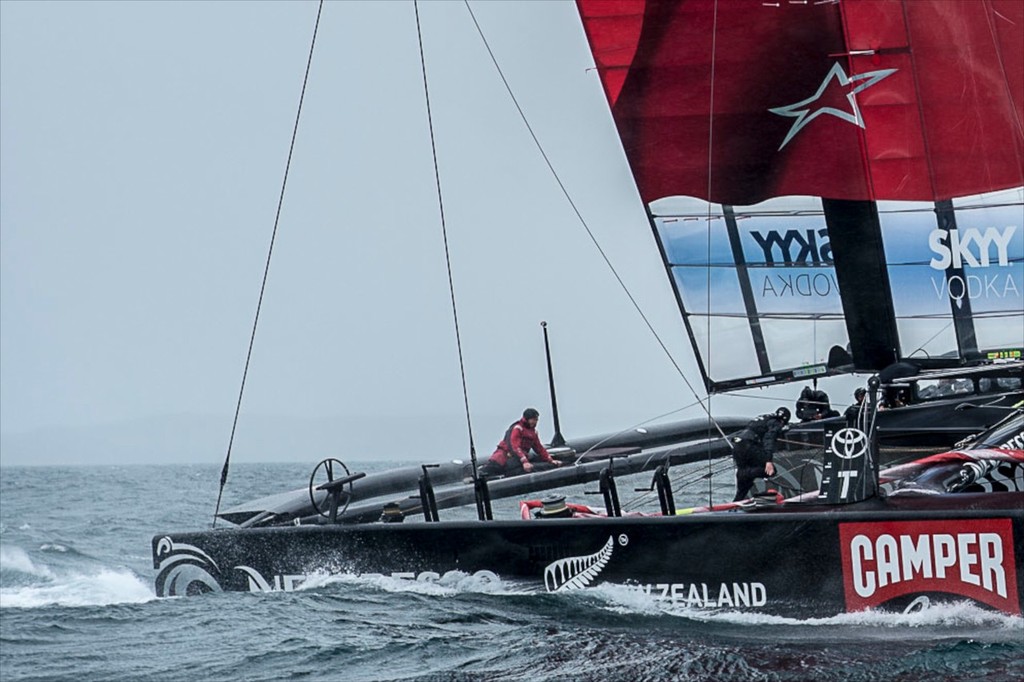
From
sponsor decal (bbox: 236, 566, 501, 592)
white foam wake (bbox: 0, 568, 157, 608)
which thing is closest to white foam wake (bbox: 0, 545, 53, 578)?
white foam wake (bbox: 0, 568, 157, 608)

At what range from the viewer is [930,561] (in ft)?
24.0

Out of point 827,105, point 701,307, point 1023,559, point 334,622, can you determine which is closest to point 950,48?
point 827,105

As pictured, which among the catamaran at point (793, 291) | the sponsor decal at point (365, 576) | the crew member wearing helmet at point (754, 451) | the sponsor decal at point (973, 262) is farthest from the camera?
the sponsor decal at point (973, 262)

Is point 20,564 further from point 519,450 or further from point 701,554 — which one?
point 701,554

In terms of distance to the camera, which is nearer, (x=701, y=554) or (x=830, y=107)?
(x=701, y=554)

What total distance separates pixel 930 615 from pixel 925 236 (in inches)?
124

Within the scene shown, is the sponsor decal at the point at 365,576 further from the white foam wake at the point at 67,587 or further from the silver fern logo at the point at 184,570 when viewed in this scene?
the white foam wake at the point at 67,587

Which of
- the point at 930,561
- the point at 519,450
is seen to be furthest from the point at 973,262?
the point at 519,450

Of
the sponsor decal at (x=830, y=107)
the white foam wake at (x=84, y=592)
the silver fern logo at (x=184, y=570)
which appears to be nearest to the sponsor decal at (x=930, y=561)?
the sponsor decal at (x=830, y=107)

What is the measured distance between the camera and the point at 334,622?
8.30 meters

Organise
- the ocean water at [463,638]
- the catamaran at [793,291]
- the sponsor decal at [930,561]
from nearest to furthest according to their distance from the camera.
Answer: the ocean water at [463,638]
the sponsor decal at [930,561]
the catamaran at [793,291]

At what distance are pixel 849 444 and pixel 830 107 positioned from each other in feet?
9.27

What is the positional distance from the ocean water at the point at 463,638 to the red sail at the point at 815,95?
3362mm

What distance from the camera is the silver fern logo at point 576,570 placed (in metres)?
8.27
